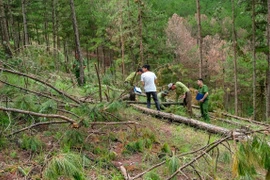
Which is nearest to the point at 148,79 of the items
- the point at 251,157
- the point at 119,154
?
the point at 119,154

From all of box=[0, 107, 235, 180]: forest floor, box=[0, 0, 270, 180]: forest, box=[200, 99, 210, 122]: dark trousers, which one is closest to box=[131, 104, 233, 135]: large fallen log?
box=[0, 0, 270, 180]: forest

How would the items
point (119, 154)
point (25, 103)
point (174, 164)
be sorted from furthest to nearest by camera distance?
point (119, 154), point (25, 103), point (174, 164)

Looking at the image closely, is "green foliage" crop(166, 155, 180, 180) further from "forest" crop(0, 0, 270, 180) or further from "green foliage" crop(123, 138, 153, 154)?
"green foliage" crop(123, 138, 153, 154)

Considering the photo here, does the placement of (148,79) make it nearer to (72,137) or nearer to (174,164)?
(72,137)

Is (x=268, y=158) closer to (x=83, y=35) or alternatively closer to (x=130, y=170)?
(x=130, y=170)

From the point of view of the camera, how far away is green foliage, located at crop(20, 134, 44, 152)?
5020 mm

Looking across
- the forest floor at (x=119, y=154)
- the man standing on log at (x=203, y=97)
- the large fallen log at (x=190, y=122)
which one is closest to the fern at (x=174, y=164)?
the forest floor at (x=119, y=154)

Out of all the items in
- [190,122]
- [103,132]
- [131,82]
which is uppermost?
[131,82]

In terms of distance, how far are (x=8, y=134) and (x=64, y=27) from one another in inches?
943

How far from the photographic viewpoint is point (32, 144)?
5039mm

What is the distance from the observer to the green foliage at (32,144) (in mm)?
5020

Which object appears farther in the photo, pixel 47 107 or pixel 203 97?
pixel 203 97

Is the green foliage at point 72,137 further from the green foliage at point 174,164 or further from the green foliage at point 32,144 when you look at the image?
the green foliage at point 174,164

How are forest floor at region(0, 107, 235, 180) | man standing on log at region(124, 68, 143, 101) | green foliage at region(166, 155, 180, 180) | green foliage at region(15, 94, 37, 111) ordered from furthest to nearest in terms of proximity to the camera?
man standing on log at region(124, 68, 143, 101) → green foliage at region(15, 94, 37, 111) → forest floor at region(0, 107, 235, 180) → green foliage at region(166, 155, 180, 180)
